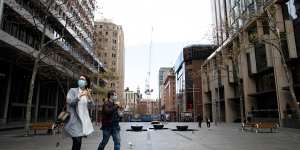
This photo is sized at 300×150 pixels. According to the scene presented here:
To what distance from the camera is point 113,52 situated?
109250 mm

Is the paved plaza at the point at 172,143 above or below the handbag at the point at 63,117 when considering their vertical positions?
below

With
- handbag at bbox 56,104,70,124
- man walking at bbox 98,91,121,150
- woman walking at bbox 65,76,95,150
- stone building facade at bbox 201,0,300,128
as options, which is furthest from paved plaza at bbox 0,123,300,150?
handbag at bbox 56,104,70,124

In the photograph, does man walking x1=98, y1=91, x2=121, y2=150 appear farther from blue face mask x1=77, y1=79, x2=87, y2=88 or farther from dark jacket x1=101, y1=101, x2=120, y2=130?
blue face mask x1=77, y1=79, x2=87, y2=88

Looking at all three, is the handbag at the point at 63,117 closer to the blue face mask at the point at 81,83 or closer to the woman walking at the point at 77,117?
the woman walking at the point at 77,117

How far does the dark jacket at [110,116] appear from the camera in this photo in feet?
25.0

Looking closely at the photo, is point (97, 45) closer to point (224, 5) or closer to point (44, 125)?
point (44, 125)

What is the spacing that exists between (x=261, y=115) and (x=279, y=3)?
16688mm

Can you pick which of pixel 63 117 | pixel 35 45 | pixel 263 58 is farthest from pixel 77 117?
pixel 263 58

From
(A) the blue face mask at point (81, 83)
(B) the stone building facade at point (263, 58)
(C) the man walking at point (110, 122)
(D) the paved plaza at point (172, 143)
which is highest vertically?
(B) the stone building facade at point (263, 58)

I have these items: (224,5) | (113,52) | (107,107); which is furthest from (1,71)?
(113,52)

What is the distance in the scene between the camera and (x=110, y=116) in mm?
7637

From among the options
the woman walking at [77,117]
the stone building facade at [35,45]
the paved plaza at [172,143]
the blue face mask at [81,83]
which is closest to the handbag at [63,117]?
the woman walking at [77,117]

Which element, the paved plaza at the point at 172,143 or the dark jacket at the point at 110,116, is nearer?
the dark jacket at the point at 110,116

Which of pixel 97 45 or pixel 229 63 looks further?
pixel 229 63
